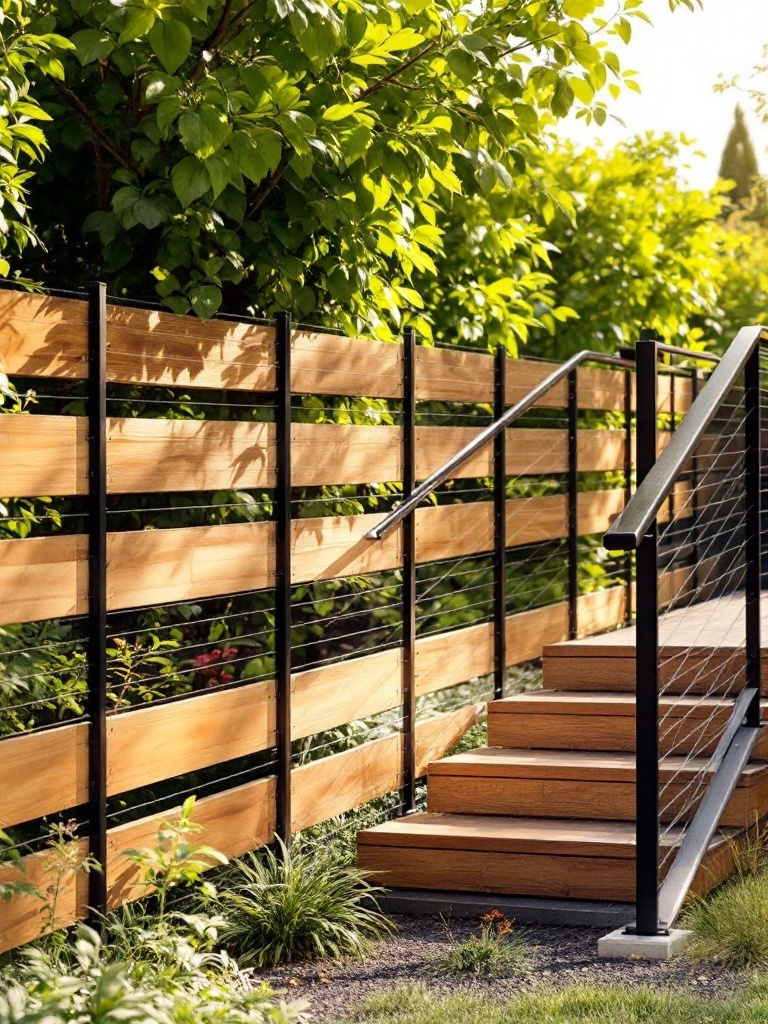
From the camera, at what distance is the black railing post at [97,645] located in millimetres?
3811

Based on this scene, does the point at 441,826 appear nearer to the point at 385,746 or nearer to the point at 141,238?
the point at 385,746

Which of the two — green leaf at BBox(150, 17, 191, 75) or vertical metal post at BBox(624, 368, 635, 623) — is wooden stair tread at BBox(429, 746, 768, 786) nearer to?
vertical metal post at BBox(624, 368, 635, 623)

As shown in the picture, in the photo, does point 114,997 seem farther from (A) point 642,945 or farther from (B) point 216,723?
(A) point 642,945

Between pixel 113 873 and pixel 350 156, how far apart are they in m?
2.35

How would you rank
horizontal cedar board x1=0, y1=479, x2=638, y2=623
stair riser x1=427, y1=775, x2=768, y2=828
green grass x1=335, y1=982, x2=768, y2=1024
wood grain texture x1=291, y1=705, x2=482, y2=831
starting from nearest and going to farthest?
green grass x1=335, y1=982, x2=768, y2=1024, horizontal cedar board x1=0, y1=479, x2=638, y2=623, wood grain texture x1=291, y1=705, x2=482, y2=831, stair riser x1=427, y1=775, x2=768, y2=828

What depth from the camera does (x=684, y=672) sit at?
18.7 feet

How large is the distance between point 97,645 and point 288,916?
1100 mm

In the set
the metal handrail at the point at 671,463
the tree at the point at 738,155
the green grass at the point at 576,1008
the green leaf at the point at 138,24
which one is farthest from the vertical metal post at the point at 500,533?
the tree at the point at 738,155

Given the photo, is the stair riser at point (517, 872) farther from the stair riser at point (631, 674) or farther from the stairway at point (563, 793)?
the stair riser at point (631, 674)

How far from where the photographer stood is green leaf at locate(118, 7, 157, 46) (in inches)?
145

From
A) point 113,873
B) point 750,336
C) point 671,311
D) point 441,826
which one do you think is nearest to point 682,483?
point 671,311

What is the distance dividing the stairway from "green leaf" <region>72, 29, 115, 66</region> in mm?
2821

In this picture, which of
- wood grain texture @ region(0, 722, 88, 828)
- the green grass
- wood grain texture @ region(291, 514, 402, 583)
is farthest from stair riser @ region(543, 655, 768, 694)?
A: wood grain texture @ region(0, 722, 88, 828)

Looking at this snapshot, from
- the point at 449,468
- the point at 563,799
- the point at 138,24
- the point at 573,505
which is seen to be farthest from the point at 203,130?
the point at 573,505
